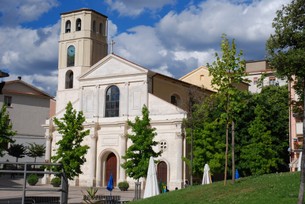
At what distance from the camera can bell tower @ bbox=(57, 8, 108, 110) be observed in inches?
2317

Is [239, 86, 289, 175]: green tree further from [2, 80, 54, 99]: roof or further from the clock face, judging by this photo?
[2, 80, 54, 99]: roof

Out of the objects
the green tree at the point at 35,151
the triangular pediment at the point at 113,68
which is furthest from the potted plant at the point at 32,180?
the green tree at the point at 35,151

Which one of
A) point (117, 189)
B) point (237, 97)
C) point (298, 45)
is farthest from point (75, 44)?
point (298, 45)

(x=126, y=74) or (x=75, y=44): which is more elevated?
(x=75, y=44)

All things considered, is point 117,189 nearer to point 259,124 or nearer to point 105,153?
point 105,153

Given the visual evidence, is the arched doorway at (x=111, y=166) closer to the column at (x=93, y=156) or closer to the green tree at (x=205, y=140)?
the column at (x=93, y=156)

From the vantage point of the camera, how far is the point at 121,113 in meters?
51.4

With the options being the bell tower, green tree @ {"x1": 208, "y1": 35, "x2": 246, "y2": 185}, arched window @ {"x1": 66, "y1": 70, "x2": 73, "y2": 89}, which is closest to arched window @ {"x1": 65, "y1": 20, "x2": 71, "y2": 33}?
the bell tower

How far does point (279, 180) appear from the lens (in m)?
21.2

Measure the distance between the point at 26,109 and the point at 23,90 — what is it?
2.98 m

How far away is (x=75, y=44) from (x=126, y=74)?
38.2 feet

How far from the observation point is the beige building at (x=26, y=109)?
7075cm

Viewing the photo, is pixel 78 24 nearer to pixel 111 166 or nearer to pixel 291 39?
pixel 111 166

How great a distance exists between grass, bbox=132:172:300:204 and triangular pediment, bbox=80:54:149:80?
2963 centimetres
